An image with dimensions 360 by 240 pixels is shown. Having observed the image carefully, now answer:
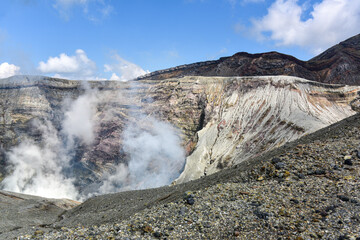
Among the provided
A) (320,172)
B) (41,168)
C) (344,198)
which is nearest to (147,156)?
(41,168)

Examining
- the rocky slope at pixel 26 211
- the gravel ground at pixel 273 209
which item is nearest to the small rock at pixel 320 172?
the gravel ground at pixel 273 209

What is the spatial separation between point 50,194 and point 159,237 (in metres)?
40.4

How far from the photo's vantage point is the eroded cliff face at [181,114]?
1126 inches

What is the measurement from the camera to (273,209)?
23.6 ft

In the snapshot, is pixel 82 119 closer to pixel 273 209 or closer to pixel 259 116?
pixel 259 116

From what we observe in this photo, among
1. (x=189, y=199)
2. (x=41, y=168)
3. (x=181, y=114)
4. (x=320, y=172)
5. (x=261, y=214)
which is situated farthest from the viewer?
(x=41, y=168)

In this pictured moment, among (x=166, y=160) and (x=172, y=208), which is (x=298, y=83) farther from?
(x=172, y=208)

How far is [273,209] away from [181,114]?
3472cm

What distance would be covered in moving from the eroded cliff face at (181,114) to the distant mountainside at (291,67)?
14675 mm

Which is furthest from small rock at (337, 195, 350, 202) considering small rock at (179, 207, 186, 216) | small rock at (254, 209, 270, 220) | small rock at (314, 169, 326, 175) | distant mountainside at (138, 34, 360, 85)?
distant mountainside at (138, 34, 360, 85)

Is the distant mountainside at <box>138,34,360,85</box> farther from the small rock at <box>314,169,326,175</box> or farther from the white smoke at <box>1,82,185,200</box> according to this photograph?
the small rock at <box>314,169,326,175</box>

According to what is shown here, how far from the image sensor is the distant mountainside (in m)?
51.3

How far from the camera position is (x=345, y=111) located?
3081cm

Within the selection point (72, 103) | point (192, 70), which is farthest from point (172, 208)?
point (192, 70)
